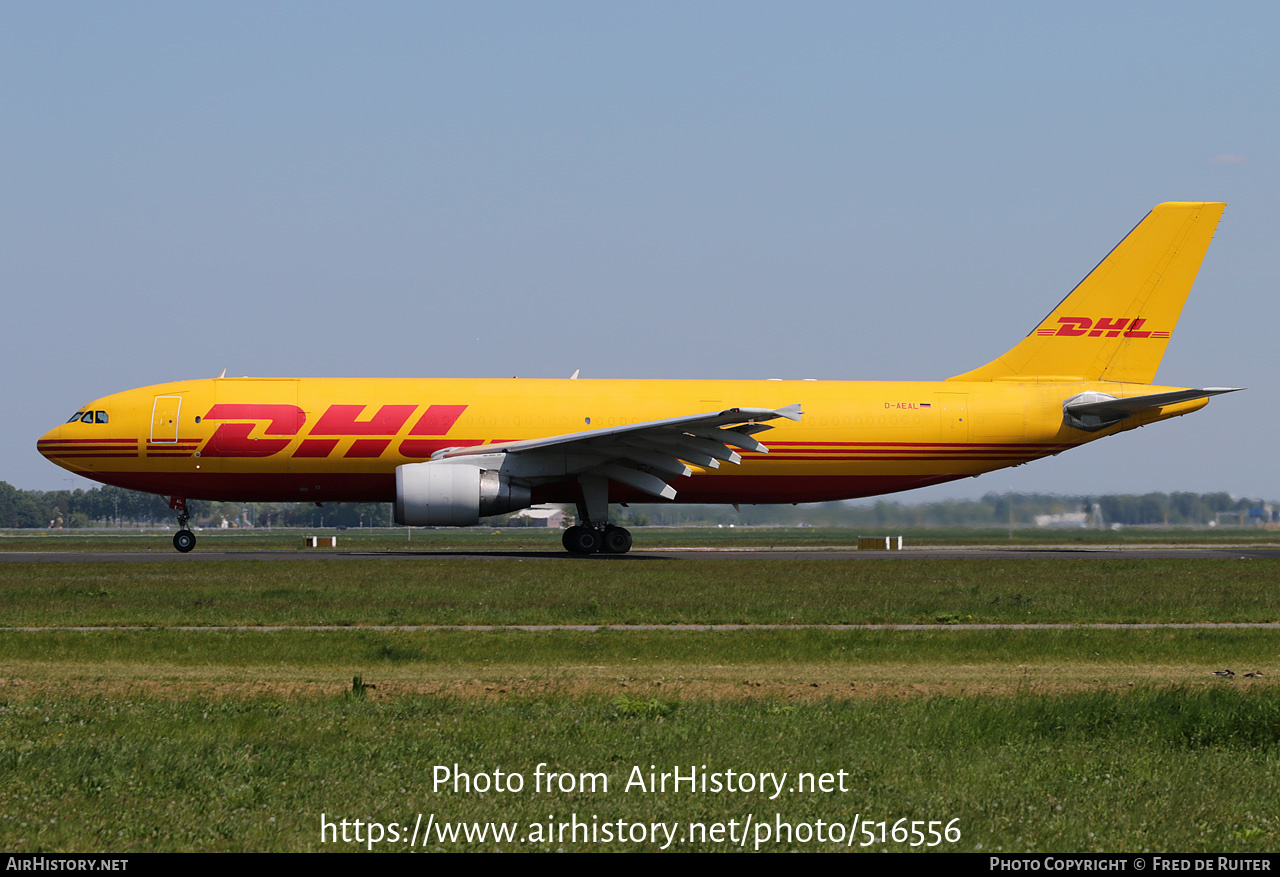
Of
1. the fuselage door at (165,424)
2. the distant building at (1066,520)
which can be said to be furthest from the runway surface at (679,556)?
the distant building at (1066,520)

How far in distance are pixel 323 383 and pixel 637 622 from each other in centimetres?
1878

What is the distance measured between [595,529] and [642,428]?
4.35m

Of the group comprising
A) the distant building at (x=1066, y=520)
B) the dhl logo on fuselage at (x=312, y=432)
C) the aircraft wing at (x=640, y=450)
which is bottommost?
the distant building at (x=1066, y=520)

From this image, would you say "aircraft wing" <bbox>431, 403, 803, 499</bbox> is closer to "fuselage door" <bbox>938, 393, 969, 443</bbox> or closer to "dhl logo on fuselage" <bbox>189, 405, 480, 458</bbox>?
"dhl logo on fuselage" <bbox>189, 405, 480, 458</bbox>

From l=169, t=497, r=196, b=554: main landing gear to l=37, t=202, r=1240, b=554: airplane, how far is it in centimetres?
7

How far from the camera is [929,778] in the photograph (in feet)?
29.6

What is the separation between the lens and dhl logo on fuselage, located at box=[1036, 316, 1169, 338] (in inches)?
1527

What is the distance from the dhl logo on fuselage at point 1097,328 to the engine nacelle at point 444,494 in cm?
1768

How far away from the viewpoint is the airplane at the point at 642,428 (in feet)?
111

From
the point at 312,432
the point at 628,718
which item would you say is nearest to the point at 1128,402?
the point at 312,432

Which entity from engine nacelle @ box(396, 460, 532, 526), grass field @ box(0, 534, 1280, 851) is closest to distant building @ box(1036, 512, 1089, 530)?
engine nacelle @ box(396, 460, 532, 526)

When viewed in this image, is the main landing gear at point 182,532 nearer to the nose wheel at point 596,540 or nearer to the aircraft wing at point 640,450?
the aircraft wing at point 640,450

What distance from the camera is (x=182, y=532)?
3681cm
